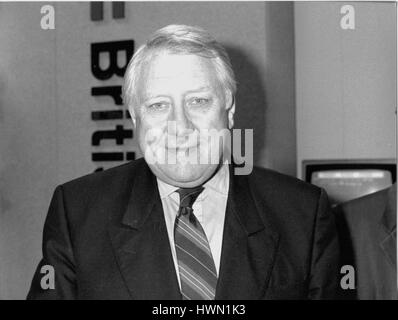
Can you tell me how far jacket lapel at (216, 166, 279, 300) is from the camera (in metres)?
0.80

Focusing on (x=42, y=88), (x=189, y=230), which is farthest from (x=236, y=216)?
(x=42, y=88)

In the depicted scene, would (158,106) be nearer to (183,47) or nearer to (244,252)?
(183,47)

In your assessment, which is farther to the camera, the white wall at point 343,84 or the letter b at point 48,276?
the white wall at point 343,84

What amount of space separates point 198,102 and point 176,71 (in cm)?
6

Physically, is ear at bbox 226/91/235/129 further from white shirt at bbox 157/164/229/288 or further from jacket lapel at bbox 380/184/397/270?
jacket lapel at bbox 380/184/397/270

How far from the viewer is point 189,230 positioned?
2.72 feet

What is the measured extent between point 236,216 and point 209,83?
21 cm

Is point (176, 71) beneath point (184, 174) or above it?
above

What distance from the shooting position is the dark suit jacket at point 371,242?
102 centimetres

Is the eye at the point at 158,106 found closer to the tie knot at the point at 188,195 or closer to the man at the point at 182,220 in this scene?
the man at the point at 182,220

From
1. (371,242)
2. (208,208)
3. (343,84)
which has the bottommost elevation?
(371,242)

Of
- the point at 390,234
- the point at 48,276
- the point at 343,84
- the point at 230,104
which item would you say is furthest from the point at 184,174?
the point at 343,84

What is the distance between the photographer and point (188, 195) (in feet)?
2.77

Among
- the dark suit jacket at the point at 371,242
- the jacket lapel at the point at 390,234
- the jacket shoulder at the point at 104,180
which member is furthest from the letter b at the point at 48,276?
the jacket lapel at the point at 390,234
